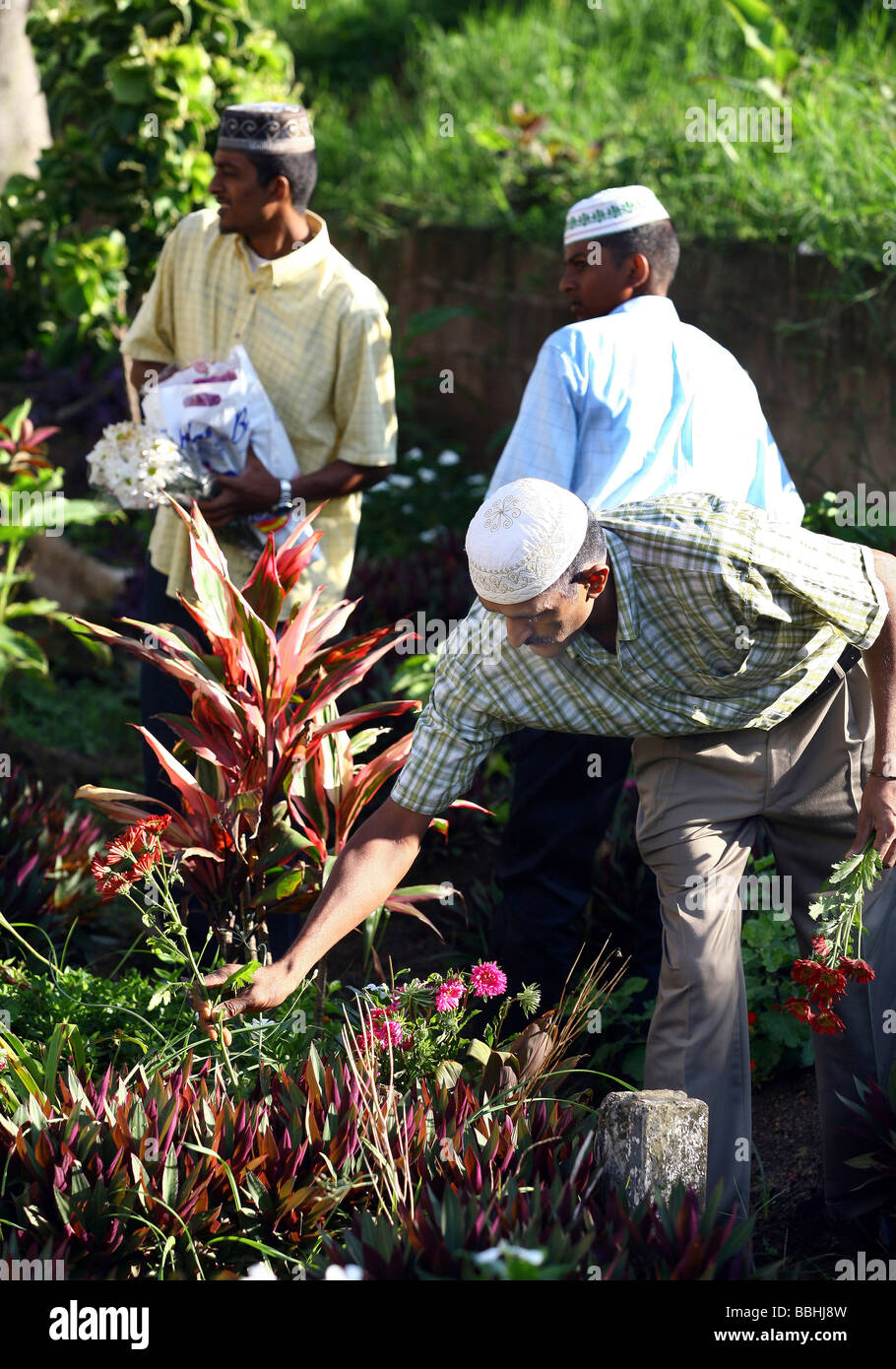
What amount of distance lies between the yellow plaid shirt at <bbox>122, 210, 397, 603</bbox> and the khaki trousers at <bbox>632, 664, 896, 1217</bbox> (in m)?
1.33

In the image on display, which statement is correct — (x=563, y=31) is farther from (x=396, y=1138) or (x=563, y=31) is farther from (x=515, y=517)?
(x=396, y=1138)

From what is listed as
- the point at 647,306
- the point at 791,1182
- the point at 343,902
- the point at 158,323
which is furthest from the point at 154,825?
the point at 158,323

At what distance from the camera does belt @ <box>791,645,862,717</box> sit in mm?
2988

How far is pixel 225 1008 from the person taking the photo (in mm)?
2609

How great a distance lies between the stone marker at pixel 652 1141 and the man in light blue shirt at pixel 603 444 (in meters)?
1.20

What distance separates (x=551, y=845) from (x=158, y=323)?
1.86 meters

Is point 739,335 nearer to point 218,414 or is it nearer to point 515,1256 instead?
point 218,414

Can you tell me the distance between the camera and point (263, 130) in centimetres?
379
